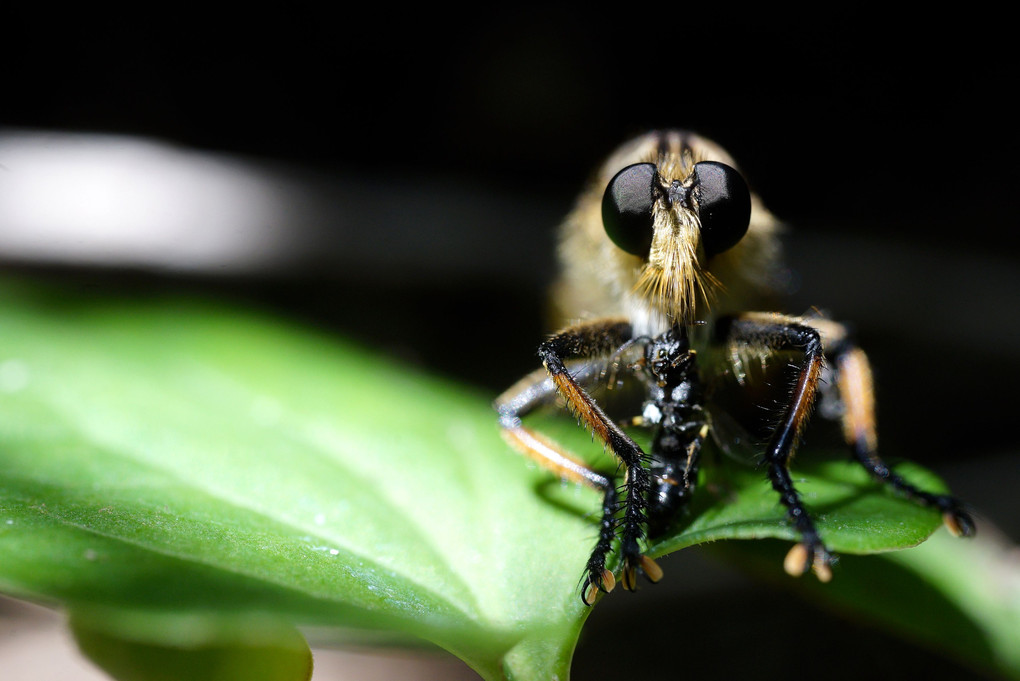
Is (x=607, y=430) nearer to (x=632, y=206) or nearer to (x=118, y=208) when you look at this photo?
(x=632, y=206)

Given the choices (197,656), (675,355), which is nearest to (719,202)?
(675,355)

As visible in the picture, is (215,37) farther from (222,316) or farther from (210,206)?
(222,316)

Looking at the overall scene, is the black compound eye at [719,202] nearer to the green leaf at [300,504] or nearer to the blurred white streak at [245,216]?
the green leaf at [300,504]

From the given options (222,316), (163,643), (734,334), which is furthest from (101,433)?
(734,334)

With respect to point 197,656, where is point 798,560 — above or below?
above

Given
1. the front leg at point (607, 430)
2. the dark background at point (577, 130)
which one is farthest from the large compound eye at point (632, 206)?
the dark background at point (577, 130)

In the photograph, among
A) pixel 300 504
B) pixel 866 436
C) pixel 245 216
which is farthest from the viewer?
pixel 245 216
